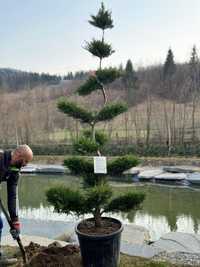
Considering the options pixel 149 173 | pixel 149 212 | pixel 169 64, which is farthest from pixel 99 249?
pixel 169 64

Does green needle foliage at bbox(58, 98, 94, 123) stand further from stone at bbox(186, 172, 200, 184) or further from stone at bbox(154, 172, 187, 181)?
stone at bbox(154, 172, 187, 181)

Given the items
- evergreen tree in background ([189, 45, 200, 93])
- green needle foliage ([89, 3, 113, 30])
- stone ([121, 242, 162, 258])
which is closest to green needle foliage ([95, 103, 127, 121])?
green needle foliage ([89, 3, 113, 30])

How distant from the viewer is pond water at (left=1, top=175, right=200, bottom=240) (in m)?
4.97

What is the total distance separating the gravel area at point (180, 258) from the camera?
3.23 m

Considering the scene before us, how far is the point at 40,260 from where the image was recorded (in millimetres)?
2992

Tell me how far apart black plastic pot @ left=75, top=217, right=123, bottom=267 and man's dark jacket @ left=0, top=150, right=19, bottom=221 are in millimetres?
Answer: 594

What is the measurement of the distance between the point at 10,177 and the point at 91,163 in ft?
2.55

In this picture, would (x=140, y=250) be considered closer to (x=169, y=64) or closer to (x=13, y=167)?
(x=13, y=167)

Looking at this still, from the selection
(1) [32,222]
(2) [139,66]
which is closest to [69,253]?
(1) [32,222]

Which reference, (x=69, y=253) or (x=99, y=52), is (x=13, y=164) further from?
(x=99, y=52)

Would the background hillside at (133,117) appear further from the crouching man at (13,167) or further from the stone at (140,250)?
the crouching man at (13,167)

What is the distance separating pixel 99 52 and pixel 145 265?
6.90 feet

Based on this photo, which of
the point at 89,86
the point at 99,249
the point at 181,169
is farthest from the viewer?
the point at 181,169

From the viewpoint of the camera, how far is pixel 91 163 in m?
3.26
